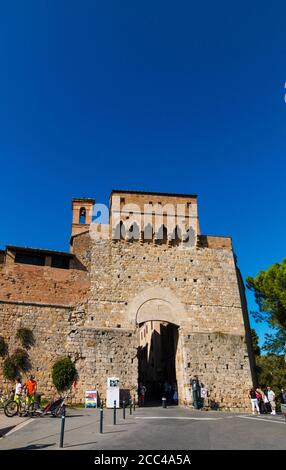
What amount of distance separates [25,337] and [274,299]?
15762 mm

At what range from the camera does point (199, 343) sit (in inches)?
788

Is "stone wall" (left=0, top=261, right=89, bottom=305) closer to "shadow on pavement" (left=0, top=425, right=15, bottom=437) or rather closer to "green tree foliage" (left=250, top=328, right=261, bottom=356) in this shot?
"shadow on pavement" (left=0, top=425, right=15, bottom=437)

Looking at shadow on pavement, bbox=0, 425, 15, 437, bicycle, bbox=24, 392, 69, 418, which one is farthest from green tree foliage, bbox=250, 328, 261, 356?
shadow on pavement, bbox=0, 425, 15, 437

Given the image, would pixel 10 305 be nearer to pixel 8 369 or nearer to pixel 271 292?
pixel 8 369

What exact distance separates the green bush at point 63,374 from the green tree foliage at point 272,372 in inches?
678

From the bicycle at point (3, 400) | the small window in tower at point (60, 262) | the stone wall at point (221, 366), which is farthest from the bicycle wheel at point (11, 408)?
the stone wall at point (221, 366)

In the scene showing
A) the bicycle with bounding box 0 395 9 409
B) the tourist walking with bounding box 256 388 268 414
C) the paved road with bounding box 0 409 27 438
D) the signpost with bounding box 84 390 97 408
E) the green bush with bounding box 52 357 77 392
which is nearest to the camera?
the paved road with bounding box 0 409 27 438

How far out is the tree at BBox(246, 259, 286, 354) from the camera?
2186 cm

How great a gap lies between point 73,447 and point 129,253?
14.9m

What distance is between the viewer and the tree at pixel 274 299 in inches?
861

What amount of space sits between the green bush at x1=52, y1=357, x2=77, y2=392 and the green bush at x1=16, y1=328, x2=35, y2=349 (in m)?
1.70

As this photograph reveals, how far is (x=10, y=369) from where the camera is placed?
16.8 meters

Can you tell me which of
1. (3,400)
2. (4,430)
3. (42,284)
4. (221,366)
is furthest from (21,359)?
(221,366)

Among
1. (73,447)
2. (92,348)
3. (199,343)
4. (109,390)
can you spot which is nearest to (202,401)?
(199,343)
